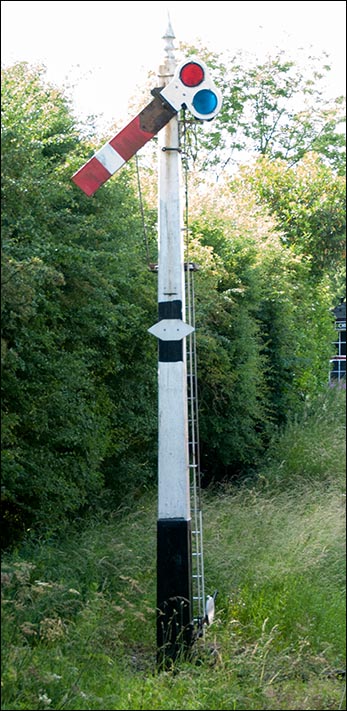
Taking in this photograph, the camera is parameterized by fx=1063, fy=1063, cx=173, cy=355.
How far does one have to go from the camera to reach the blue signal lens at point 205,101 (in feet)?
23.5

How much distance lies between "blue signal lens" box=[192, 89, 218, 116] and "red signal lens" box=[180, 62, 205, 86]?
3.3 inches

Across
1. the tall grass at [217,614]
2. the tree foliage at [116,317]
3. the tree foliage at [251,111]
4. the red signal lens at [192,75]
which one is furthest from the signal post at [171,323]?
the tree foliage at [251,111]

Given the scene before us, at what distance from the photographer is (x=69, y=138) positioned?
43.6 ft

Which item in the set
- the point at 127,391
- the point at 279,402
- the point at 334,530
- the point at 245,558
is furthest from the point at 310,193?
the point at 334,530

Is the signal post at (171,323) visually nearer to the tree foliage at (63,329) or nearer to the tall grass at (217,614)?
the tall grass at (217,614)

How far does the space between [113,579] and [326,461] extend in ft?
6.94

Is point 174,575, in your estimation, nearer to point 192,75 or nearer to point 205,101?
point 205,101

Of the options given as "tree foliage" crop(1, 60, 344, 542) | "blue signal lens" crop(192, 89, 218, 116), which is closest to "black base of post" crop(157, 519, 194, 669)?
"tree foliage" crop(1, 60, 344, 542)

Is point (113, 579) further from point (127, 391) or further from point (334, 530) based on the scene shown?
point (127, 391)

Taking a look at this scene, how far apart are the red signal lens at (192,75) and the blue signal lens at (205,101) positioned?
85 mm

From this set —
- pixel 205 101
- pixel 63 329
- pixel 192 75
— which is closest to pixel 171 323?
pixel 205 101

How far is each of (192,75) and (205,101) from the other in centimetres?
20

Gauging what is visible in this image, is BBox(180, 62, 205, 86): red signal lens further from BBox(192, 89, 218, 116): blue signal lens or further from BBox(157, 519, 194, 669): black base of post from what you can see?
BBox(157, 519, 194, 669): black base of post

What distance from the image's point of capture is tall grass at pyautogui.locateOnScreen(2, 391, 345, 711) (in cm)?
589
